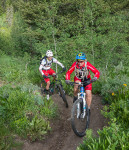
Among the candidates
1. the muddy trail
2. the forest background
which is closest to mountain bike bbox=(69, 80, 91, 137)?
the muddy trail

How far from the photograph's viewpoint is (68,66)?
9.34 m

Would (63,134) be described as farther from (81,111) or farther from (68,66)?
(68,66)

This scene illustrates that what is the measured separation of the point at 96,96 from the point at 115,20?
4.93 metres

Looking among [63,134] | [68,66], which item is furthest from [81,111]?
[68,66]

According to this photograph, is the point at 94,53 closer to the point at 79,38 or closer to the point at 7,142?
the point at 79,38

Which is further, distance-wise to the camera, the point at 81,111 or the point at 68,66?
the point at 68,66

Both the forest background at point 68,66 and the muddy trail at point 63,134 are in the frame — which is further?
the muddy trail at point 63,134

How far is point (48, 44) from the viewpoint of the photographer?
9039mm

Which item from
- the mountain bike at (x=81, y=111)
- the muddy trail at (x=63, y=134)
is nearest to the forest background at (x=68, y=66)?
the muddy trail at (x=63, y=134)

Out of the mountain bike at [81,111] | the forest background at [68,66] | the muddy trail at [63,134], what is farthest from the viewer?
the mountain bike at [81,111]

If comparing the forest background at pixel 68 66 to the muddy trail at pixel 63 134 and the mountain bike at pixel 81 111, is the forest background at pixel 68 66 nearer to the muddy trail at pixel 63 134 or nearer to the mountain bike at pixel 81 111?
the muddy trail at pixel 63 134

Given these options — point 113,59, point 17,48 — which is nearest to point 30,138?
point 113,59

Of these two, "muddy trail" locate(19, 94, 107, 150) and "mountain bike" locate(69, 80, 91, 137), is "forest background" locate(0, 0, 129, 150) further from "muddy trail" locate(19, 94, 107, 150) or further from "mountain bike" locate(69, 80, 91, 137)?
"mountain bike" locate(69, 80, 91, 137)

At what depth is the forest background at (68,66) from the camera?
408 centimetres
